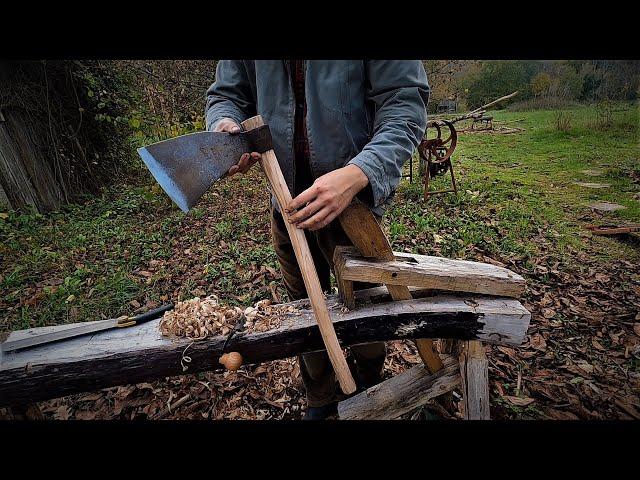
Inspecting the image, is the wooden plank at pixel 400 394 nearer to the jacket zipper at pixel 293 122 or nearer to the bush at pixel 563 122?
the jacket zipper at pixel 293 122

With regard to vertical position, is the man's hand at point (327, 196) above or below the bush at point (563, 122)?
above

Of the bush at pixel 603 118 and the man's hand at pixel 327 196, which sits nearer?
the man's hand at pixel 327 196

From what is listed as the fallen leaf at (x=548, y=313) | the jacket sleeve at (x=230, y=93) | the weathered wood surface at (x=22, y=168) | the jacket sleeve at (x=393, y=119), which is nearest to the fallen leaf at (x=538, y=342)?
the fallen leaf at (x=548, y=313)

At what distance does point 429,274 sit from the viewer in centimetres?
165

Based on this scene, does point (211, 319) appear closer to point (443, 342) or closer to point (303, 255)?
point (303, 255)

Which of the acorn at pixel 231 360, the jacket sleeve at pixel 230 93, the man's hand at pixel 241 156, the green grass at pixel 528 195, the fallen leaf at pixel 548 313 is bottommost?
the fallen leaf at pixel 548 313

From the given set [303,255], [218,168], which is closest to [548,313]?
[303,255]

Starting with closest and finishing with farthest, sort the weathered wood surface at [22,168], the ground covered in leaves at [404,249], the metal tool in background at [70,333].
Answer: the metal tool in background at [70,333]
the ground covered in leaves at [404,249]
the weathered wood surface at [22,168]

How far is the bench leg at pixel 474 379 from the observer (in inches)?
74.7

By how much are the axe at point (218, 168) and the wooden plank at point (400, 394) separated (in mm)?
402

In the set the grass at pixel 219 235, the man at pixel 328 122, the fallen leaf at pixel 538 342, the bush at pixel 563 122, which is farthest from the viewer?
the bush at pixel 563 122

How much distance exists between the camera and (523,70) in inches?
519

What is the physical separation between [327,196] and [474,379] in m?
1.49
